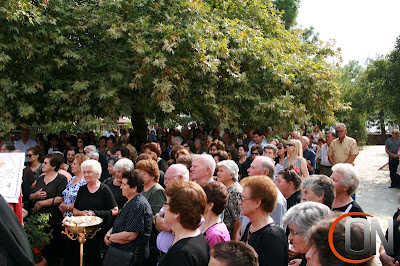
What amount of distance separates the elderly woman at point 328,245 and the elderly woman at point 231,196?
7.07 feet

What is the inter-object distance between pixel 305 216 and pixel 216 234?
2.77 feet

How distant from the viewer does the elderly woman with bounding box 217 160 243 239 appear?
14.0 ft

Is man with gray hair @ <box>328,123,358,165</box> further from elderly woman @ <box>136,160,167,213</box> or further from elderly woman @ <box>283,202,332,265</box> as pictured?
elderly woman @ <box>283,202,332,265</box>

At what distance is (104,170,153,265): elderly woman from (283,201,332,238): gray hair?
1756 millimetres

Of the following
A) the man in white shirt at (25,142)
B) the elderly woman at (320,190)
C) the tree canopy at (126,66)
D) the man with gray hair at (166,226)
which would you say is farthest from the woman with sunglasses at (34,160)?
the elderly woman at (320,190)

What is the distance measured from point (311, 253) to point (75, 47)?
9523 millimetres

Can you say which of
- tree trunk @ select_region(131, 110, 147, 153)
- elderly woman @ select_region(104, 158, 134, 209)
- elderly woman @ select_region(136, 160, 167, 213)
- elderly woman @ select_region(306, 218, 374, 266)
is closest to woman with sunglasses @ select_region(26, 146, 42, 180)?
elderly woman @ select_region(104, 158, 134, 209)

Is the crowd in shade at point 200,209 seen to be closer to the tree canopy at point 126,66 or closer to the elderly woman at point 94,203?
the elderly woman at point 94,203

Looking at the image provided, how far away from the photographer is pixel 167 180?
14.9ft

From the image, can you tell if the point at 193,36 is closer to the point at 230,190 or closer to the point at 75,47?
the point at 75,47

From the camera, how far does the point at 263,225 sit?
3.22 metres

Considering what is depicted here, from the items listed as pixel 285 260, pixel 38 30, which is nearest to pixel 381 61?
pixel 38 30

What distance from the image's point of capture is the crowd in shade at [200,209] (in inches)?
107

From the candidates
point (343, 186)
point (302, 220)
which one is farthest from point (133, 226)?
point (343, 186)
